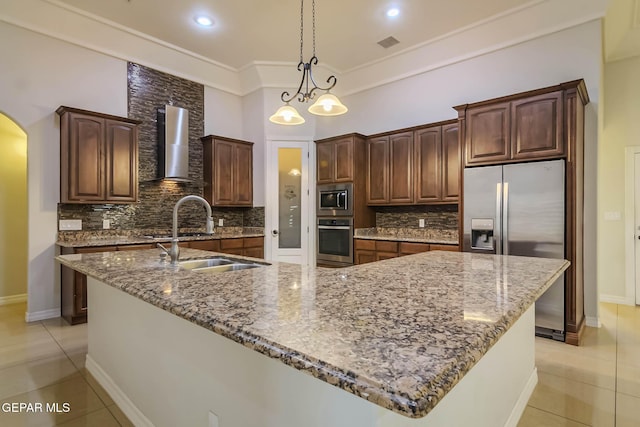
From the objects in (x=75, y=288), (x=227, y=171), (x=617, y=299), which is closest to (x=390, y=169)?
(x=227, y=171)

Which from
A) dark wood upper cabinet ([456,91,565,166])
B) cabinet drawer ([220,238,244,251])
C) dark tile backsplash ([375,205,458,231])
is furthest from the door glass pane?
dark wood upper cabinet ([456,91,565,166])

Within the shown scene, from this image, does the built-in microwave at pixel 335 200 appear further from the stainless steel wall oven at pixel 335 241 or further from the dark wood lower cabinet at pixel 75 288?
the dark wood lower cabinet at pixel 75 288

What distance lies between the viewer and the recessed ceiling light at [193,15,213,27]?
3.98m

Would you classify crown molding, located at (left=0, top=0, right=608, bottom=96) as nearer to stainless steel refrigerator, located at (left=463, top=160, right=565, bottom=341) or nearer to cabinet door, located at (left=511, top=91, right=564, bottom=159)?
cabinet door, located at (left=511, top=91, right=564, bottom=159)

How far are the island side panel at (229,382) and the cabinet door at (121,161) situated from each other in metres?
1.99

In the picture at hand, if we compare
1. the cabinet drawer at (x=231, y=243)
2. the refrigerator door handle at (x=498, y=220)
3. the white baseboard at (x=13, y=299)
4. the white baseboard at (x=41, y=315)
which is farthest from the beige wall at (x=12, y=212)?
the refrigerator door handle at (x=498, y=220)

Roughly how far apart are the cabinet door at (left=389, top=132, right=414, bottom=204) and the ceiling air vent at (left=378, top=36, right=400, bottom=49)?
4.00 ft

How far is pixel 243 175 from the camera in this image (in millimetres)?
5391

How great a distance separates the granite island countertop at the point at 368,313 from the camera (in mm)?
616

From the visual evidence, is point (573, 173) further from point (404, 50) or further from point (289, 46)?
point (289, 46)

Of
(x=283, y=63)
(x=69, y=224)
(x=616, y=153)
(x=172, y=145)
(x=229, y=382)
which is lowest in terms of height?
(x=229, y=382)

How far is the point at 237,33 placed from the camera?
4344 mm

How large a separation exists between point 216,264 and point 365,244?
274 cm

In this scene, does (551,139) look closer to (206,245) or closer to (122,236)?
(206,245)
